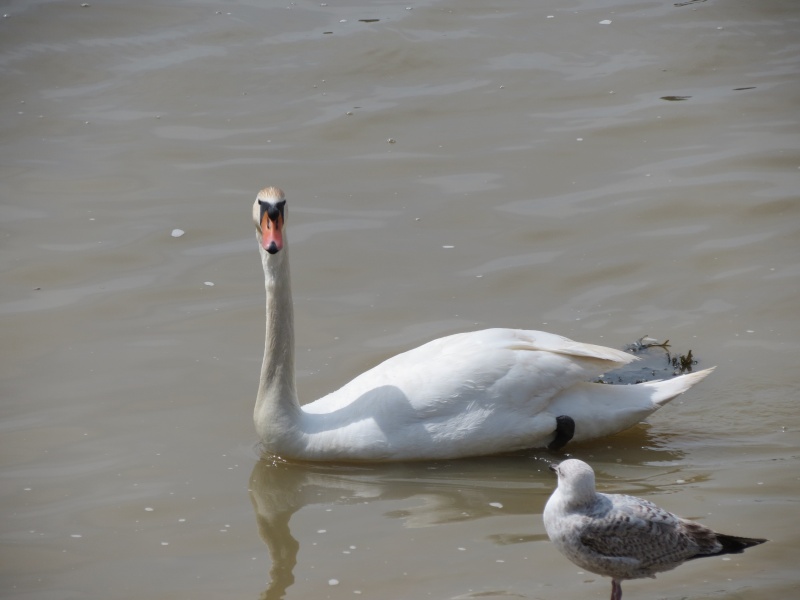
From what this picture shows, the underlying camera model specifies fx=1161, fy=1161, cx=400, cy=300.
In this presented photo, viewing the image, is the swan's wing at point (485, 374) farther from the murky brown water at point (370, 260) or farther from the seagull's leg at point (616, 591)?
the seagull's leg at point (616, 591)

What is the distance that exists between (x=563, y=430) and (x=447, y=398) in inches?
29.6

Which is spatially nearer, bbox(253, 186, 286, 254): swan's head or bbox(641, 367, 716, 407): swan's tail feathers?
bbox(253, 186, 286, 254): swan's head

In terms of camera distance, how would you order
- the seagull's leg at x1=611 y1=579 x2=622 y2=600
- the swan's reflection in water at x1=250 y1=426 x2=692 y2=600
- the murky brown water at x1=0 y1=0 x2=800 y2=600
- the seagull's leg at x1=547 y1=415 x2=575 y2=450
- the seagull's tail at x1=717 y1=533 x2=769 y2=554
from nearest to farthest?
the seagull's tail at x1=717 y1=533 x2=769 y2=554 < the seagull's leg at x1=611 y1=579 x2=622 y2=600 < the murky brown water at x1=0 y1=0 x2=800 y2=600 < the swan's reflection in water at x1=250 y1=426 x2=692 y2=600 < the seagull's leg at x1=547 y1=415 x2=575 y2=450

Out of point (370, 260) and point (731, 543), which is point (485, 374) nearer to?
point (731, 543)

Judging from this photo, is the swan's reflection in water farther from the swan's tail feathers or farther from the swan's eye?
the swan's eye

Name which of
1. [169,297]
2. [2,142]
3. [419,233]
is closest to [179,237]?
[169,297]

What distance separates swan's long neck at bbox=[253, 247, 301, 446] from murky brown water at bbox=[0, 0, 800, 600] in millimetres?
298

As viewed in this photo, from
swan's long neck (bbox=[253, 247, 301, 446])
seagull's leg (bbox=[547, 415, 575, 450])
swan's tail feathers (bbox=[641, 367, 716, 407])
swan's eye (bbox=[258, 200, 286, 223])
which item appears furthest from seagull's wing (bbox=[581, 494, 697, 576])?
swan's eye (bbox=[258, 200, 286, 223])

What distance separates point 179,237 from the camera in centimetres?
1033

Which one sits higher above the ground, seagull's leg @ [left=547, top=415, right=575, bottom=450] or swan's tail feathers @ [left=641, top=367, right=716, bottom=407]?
swan's tail feathers @ [left=641, top=367, right=716, bottom=407]

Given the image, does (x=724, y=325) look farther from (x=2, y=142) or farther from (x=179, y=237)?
(x=2, y=142)

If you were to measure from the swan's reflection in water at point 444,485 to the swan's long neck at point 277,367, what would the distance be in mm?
288

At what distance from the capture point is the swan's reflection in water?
645 centimetres

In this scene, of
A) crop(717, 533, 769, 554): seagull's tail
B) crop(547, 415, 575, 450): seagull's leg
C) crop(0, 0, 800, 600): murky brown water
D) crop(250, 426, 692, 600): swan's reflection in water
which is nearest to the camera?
crop(717, 533, 769, 554): seagull's tail
